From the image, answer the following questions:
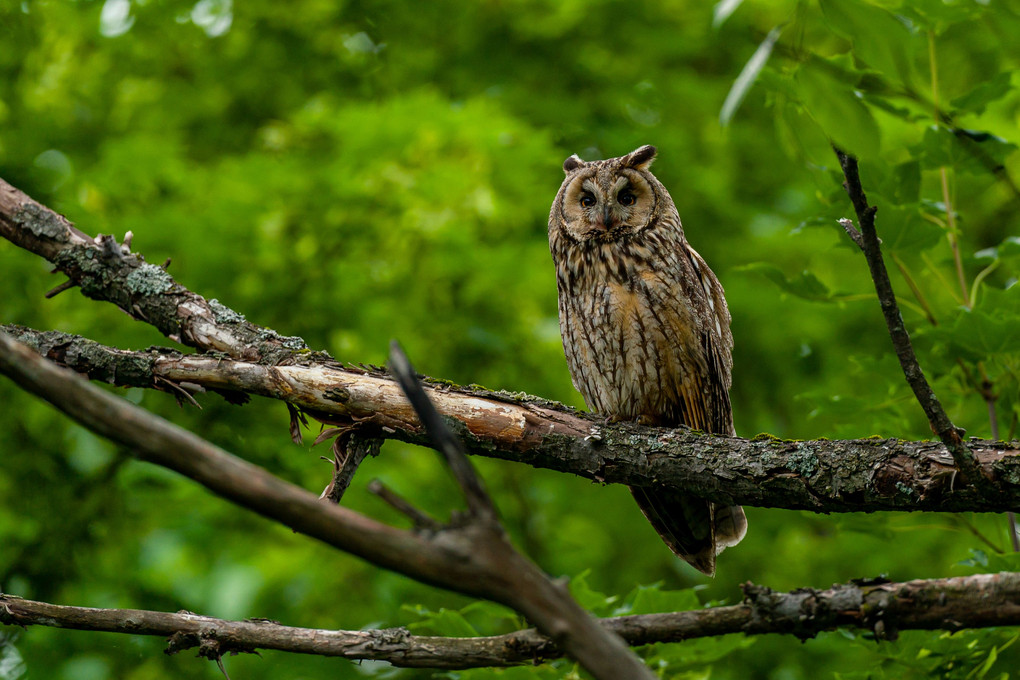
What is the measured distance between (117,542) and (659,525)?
2555 millimetres

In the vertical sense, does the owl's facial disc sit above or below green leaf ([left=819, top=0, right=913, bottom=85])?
above

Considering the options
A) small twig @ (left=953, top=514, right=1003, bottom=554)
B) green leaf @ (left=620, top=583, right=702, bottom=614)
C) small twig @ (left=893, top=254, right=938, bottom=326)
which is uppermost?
small twig @ (left=893, top=254, right=938, bottom=326)

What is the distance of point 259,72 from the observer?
5449 millimetres

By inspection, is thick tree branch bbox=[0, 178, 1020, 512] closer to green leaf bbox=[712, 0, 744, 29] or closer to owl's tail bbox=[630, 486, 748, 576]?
Answer: green leaf bbox=[712, 0, 744, 29]

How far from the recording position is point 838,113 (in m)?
1.09

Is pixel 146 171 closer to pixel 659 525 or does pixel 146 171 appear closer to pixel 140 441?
pixel 659 525

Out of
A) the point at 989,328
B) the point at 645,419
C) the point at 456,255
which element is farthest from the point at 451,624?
the point at 456,255

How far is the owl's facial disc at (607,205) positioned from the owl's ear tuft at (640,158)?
4cm

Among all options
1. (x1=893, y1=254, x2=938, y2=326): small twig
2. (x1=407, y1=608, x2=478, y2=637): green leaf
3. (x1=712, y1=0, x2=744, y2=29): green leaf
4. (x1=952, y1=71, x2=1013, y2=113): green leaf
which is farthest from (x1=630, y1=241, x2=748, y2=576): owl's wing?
(x1=712, y1=0, x2=744, y2=29): green leaf

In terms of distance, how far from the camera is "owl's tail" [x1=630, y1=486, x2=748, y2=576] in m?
3.19

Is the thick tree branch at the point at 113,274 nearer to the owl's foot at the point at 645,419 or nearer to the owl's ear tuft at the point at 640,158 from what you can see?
the owl's foot at the point at 645,419

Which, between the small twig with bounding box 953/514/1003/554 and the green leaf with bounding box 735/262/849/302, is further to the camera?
the green leaf with bounding box 735/262/849/302

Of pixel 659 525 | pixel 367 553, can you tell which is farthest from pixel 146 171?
pixel 367 553

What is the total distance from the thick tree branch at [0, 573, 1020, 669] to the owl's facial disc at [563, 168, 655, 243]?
205cm
